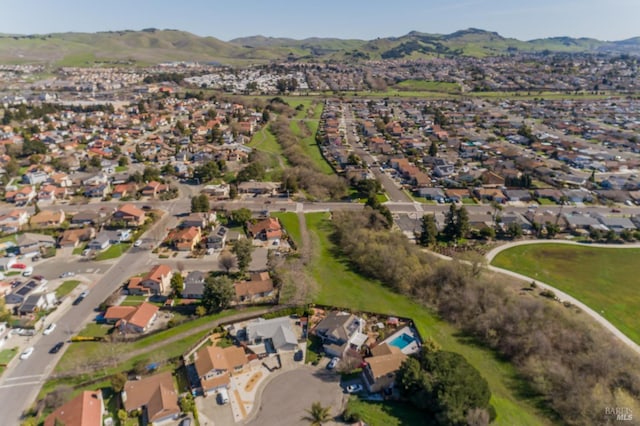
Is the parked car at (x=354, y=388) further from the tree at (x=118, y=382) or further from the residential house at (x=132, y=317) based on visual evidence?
the residential house at (x=132, y=317)

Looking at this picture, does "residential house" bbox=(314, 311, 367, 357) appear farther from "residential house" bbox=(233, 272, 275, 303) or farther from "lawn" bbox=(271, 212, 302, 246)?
"lawn" bbox=(271, 212, 302, 246)

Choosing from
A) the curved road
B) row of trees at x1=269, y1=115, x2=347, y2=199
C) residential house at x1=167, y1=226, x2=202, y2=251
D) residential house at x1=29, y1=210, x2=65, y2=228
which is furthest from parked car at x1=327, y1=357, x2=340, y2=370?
residential house at x1=29, y1=210, x2=65, y2=228

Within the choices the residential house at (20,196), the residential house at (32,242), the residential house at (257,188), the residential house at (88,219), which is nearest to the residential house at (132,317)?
the residential house at (32,242)

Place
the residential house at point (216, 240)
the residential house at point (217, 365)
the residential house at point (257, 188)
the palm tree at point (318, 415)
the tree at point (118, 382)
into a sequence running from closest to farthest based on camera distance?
the palm tree at point (318, 415)
the tree at point (118, 382)
the residential house at point (217, 365)
the residential house at point (216, 240)
the residential house at point (257, 188)

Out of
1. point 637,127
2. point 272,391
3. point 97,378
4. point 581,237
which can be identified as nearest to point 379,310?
point 272,391

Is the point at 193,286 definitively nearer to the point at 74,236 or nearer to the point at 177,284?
the point at 177,284

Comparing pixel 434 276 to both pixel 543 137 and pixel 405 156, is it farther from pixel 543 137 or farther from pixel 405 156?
pixel 543 137
